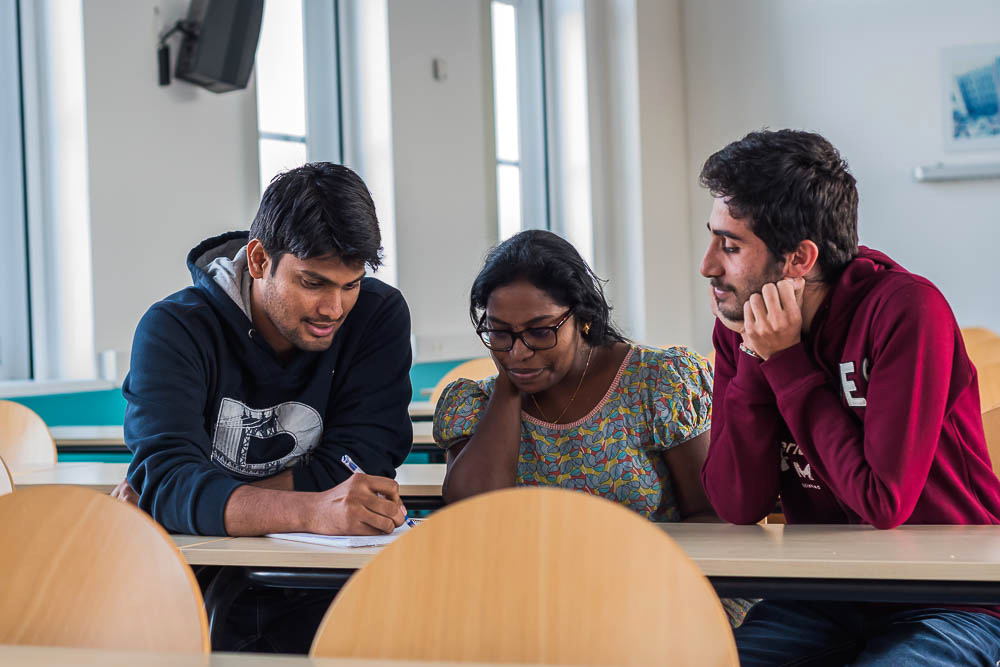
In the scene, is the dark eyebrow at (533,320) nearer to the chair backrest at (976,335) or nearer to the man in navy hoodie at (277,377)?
the man in navy hoodie at (277,377)

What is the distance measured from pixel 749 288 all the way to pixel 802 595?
525mm

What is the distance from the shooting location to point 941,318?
4.62 ft

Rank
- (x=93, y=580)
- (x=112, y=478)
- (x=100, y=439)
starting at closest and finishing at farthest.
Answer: (x=93, y=580) < (x=112, y=478) < (x=100, y=439)

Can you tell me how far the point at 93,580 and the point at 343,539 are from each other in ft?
1.48

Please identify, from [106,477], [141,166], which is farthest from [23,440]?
[141,166]

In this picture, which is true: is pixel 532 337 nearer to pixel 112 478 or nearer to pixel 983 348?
pixel 112 478

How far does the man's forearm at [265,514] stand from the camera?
1.53m

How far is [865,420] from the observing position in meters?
1.43

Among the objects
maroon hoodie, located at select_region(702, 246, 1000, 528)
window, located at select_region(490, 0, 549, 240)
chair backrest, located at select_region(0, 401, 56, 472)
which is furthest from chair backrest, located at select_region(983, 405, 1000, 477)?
window, located at select_region(490, 0, 549, 240)

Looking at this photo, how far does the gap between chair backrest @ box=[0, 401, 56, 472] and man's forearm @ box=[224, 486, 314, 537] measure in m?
1.34

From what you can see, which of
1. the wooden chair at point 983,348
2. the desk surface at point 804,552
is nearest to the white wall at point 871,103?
the wooden chair at point 983,348

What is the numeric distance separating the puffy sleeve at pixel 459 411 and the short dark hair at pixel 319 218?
0.36 meters

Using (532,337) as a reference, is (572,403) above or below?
below

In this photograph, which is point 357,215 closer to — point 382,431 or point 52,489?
point 382,431
